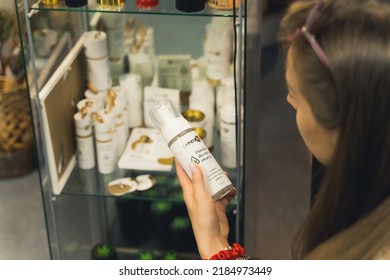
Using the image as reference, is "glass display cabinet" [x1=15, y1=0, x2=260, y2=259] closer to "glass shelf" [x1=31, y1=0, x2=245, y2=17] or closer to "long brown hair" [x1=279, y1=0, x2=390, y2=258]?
"glass shelf" [x1=31, y1=0, x2=245, y2=17]

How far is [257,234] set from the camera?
9.11 feet

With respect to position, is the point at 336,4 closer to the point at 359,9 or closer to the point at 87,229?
the point at 359,9

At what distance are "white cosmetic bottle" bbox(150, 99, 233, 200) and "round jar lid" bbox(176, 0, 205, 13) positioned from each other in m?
0.25

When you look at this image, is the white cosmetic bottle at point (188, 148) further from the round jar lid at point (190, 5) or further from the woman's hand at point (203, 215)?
the round jar lid at point (190, 5)

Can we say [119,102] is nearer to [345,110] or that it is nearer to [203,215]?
[203,215]

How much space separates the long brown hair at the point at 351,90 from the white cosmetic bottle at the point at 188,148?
263 mm

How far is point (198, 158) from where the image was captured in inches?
66.4

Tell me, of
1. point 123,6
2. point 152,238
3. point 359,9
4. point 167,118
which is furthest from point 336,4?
point 152,238

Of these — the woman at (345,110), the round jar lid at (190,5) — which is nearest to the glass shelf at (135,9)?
the round jar lid at (190,5)

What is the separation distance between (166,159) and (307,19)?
0.82 m

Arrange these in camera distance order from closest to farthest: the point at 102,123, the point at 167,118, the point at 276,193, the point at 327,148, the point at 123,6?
the point at 327,148, the point at 167,118, the point at 123,6, the point at 102,123, the point at 276,193

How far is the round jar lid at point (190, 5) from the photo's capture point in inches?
71.7

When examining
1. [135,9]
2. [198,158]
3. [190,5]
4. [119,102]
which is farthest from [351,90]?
[119,102]

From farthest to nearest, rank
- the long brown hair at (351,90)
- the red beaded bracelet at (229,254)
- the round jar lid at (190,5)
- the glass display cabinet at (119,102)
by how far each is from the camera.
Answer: the glass display cabinet at (119,102)
the round jar lid at (190,5)
the red beaded bracelet at (229,254)
the long brown hair at (351,90)
